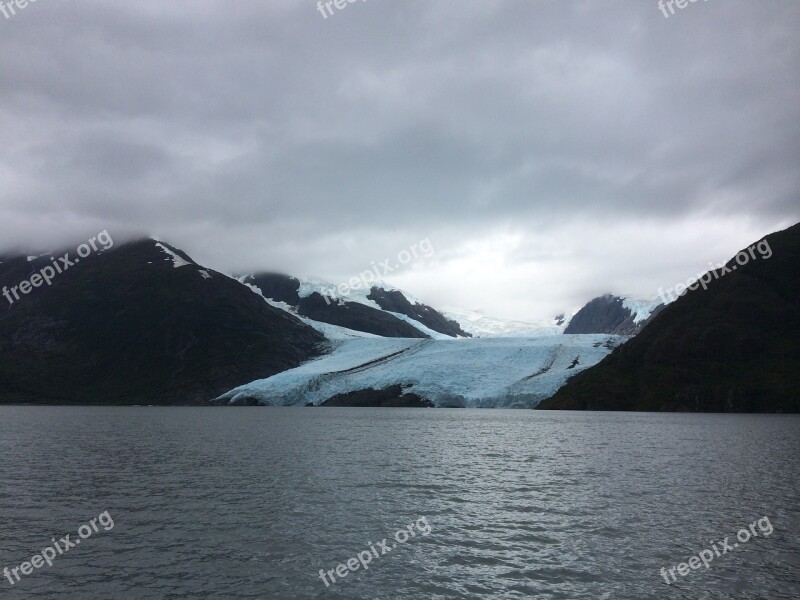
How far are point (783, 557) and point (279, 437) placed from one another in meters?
55.1

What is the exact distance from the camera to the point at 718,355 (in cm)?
14338

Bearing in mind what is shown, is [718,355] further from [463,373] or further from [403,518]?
[403,518]

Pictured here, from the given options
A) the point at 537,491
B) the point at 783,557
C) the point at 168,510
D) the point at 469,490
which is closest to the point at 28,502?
the point at 168,510

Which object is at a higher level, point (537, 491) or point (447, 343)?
point (447, 343)

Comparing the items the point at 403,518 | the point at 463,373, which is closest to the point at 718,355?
the point at 463,373

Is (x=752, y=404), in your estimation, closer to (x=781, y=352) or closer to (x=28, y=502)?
(x=781, y=352)

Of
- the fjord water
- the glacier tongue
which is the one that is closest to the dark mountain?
the glacier tongue

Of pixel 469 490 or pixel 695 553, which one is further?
pixel 469 490

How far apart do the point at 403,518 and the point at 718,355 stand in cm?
13793

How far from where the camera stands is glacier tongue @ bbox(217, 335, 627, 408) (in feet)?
495

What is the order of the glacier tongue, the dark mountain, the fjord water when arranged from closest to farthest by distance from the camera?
the fjord water < the dark mountain < the glacier tongue

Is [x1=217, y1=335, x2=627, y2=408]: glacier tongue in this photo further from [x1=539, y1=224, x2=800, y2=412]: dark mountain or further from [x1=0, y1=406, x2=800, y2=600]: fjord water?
[x1=0, y1=406, x2=800, y2=600]: fjord water

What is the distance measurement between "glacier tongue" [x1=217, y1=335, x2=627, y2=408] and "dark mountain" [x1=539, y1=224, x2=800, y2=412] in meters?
9.13

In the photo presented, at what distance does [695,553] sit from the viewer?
23.5 m
